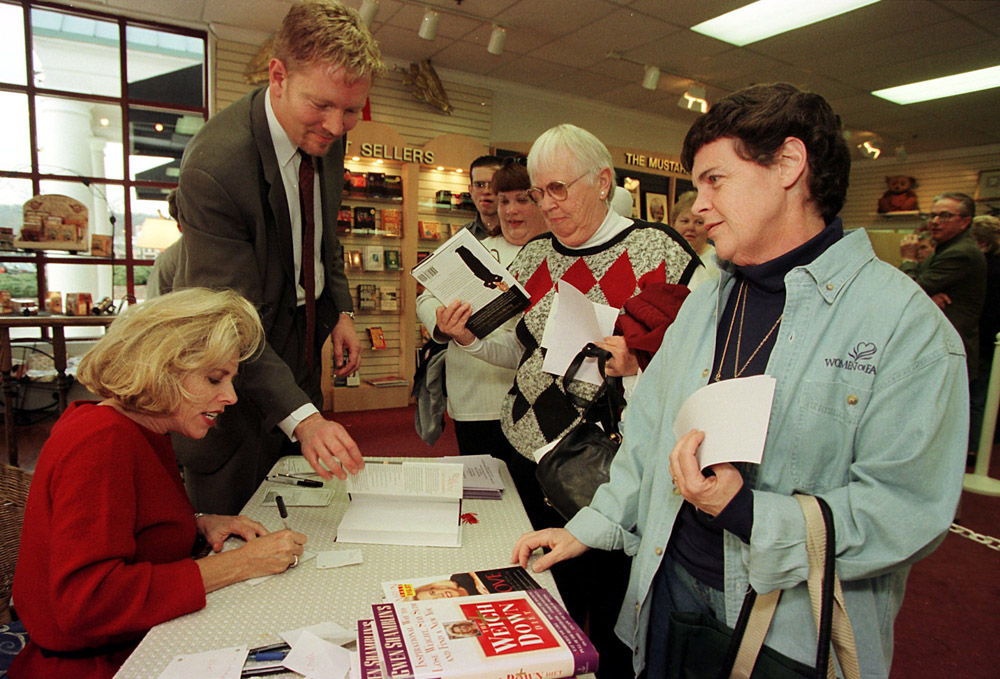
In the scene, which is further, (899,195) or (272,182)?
(899,195)

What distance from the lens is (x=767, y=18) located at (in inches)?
218

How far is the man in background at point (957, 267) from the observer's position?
500cm

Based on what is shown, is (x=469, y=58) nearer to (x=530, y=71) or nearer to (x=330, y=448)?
(x=530, y=71)

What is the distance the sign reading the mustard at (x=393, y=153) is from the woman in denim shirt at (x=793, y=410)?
5.61 metres

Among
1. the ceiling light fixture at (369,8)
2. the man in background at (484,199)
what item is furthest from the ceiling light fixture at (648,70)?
the man in background at (484,199)

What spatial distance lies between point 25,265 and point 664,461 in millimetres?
6931

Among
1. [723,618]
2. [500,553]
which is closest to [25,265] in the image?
[500,553]

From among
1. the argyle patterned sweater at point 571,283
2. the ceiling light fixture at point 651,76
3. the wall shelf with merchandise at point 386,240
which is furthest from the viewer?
the ceiling light fixture at point 651,76

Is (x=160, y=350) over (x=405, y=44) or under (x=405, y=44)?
under

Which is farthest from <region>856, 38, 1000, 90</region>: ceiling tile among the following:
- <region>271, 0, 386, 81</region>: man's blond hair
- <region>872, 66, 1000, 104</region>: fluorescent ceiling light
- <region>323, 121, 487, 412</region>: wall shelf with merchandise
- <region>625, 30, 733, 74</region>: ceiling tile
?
<region>271, 0, 386, 81</region>: man's blond hair

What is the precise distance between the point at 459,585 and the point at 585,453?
62 cm

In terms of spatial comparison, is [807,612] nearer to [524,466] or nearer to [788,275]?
[788,275]

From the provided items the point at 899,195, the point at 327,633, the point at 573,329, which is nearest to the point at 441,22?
the point at 573,329

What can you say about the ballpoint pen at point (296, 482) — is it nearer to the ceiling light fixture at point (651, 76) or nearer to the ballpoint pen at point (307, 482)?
the ballpoint pen at point (307, 482)
